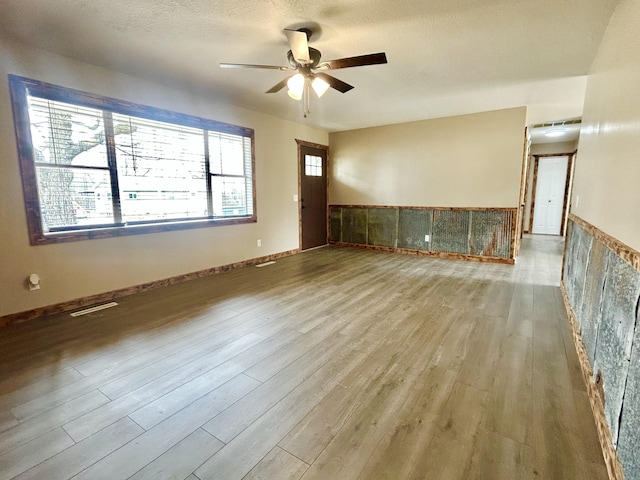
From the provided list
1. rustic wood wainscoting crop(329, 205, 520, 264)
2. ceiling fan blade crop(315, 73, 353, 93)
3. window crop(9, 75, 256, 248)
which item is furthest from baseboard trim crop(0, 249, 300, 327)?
ceiling fan blade crop(315, 73, 353, 93)

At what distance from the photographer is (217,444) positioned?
1417 millimetres

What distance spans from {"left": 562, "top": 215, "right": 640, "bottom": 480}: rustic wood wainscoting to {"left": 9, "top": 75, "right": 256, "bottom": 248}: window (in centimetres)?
427

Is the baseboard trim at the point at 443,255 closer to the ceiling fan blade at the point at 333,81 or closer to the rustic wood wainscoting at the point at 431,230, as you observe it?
the rustic wood wainscoting at the point at 431,230

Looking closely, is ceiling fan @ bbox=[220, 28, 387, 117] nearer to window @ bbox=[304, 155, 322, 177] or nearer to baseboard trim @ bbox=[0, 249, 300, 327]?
baseboard trim @ bbox=[0, 249, 300, 327]

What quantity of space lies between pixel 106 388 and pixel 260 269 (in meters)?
2.99

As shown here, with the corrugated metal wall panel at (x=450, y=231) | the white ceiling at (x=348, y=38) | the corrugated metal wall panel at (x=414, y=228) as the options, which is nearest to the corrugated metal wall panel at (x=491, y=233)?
the corrugated metal wall panel at (x=450, y=231)

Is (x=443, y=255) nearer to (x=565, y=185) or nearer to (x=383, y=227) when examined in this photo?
(x=383, y=227)

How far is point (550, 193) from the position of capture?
8.37m

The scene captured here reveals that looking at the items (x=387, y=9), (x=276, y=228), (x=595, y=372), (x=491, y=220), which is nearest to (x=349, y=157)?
(x=276, y=228)

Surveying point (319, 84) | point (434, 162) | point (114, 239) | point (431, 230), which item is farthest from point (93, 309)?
point (434, 162)

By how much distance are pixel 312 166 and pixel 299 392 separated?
17.3ft

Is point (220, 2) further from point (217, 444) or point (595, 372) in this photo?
point (595, 372)

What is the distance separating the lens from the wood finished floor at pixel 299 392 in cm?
133

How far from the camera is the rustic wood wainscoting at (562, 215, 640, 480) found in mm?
1181
